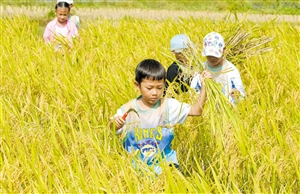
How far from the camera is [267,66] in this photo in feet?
12.4

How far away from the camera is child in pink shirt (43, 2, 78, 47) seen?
15.5 feet

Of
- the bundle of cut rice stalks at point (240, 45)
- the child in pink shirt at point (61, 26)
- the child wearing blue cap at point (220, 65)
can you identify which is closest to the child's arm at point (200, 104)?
the child wearing blue cap at point (220, 65)

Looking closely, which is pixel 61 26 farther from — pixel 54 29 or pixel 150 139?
pixel 150 139

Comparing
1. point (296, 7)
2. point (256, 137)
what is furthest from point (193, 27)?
point (296, 7)

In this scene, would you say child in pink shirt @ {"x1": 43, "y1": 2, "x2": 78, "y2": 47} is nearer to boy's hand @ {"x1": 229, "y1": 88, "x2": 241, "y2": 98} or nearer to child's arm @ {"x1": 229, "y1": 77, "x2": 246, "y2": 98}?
child's arm @ {"x1": 229, "y1": 77, "x2": 246, "y2": 98}

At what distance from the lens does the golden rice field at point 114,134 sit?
6.66 feet

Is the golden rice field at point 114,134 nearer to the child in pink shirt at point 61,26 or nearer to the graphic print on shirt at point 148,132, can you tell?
the graphic print on shirt at point 148,132

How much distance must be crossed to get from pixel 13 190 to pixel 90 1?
10919 mm

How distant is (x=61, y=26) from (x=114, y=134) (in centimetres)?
264

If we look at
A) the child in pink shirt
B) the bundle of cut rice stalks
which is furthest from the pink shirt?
the bundle of cut rice stalks

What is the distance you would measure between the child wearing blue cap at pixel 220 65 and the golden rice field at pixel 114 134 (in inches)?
3.2

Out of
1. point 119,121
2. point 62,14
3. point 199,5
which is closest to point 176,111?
point 119,121

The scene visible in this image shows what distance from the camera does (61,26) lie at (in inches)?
189

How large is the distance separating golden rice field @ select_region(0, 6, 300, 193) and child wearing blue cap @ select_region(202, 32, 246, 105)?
8 centimetres
